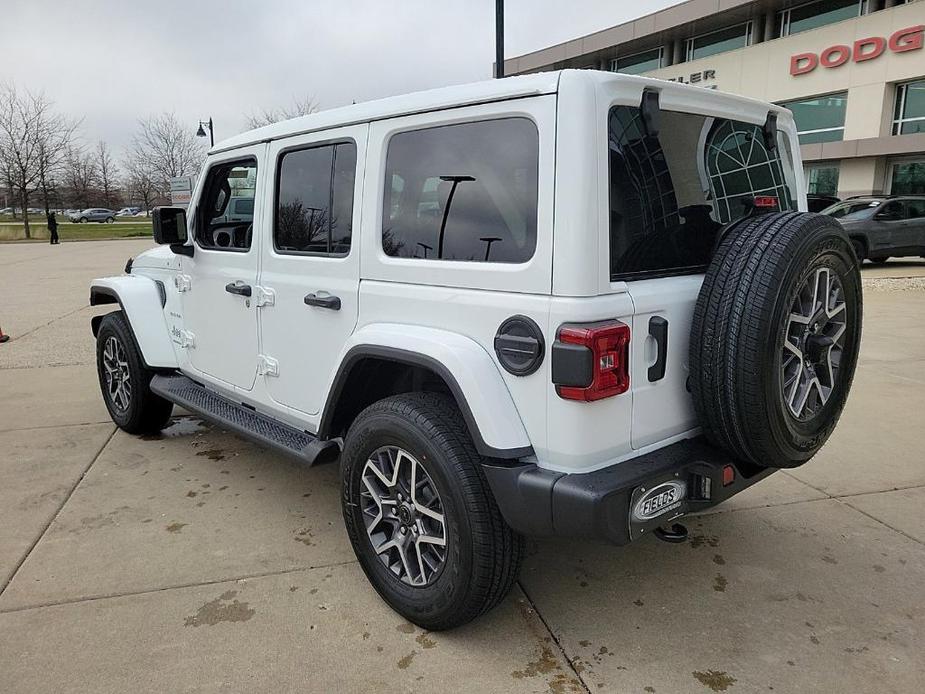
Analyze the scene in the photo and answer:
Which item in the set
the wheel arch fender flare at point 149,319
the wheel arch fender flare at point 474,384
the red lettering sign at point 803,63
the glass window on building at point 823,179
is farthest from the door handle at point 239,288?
the red lettering sign at point 803,63

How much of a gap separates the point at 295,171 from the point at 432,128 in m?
0.97

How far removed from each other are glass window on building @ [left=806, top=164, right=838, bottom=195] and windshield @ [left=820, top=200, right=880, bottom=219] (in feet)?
29.3

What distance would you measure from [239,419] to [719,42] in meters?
29.4

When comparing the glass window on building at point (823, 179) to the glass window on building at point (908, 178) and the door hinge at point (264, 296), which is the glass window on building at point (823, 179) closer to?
the glass window on building at point (908, 178)

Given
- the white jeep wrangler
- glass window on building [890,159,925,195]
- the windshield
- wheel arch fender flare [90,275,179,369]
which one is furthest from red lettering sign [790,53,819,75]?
wheel arch fender flare [90,275,179,369]

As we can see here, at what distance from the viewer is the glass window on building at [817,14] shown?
2315cm

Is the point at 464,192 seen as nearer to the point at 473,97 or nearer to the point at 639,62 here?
the point at 473,97

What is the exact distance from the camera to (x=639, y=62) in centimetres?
3123

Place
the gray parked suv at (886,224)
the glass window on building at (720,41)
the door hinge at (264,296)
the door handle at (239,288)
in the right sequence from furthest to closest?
1. the glass window on building at (720,41)
2. the gray parked suv at (886,224)
3. the door handle at (239,288)
4. the door hinge at (264,296)

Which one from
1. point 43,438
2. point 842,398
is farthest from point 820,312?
point 43,438

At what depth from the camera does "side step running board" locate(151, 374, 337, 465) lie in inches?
123

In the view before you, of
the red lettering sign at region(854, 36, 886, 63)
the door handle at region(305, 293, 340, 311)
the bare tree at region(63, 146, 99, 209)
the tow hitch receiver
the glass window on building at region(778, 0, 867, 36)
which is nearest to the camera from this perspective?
the tow hitch receiver

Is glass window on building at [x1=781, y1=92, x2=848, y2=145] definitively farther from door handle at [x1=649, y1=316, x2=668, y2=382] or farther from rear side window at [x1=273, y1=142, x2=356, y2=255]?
door handle at [x1=649, y1=316, x2=668, y2=382]

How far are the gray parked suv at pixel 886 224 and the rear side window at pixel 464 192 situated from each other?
48.0ft
